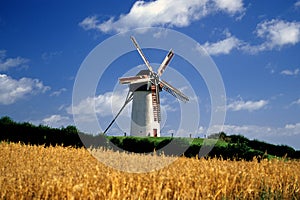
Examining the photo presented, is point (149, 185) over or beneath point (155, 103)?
beneath

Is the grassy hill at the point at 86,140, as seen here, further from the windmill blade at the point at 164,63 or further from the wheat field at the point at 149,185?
the windmill blade at the point at 164,63

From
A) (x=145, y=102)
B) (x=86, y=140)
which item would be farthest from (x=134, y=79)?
(x=86, y=140)

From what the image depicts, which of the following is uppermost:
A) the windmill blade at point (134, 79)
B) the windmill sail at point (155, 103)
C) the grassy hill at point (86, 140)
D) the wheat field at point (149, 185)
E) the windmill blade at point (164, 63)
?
the windmill blade at point (164, 63)

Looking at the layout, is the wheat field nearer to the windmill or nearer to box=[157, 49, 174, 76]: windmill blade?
the windmill

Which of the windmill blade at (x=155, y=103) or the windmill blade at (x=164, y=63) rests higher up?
the windmill blade at (x=164, y=63)

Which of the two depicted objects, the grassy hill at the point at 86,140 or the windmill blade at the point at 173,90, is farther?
the windmill blade at the point at 173,90

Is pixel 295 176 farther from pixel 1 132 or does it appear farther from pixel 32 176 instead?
pixel 1 132

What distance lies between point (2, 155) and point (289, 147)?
1965cm

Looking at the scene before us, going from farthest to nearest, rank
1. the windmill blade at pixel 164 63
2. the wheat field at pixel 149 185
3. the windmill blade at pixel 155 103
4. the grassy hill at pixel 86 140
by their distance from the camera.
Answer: the windmill blade at pixel 164 63 → the windmill blade at pixel 155 103 → the grassy hill at pixel 86 140 → the wheat field at pixel 149 185

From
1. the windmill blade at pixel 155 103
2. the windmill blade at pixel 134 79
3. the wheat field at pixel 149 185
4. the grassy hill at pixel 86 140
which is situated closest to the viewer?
the wheat field at pixel 149 185

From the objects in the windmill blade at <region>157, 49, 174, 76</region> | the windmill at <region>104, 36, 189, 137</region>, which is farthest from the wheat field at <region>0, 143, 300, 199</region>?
the windmill blade at <region>157, 49, 174, 76</region>

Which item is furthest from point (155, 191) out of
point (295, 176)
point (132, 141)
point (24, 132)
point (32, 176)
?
point (24, 132)

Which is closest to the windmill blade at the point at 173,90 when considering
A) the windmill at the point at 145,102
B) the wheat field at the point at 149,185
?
A: the windmill at the point at 145,102

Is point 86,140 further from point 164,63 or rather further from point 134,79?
point 164,63
